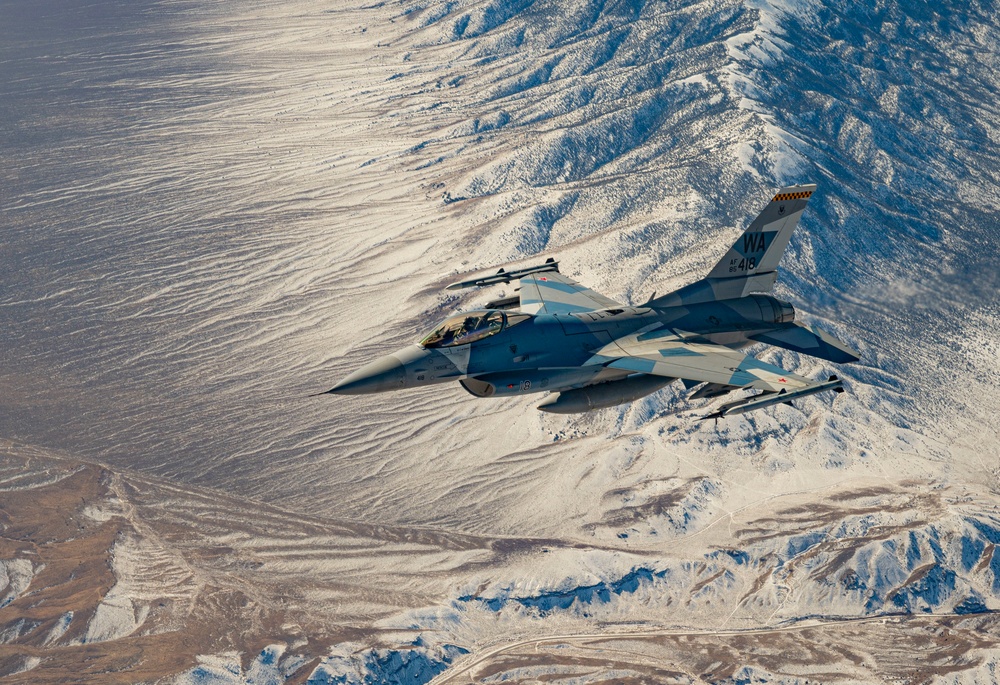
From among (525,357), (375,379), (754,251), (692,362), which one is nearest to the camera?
(375,379)

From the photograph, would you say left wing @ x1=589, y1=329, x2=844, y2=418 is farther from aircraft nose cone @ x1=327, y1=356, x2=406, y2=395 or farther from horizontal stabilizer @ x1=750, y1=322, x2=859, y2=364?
aircraft nose cone @ x1=327, y1=356, x2=406, y2=395

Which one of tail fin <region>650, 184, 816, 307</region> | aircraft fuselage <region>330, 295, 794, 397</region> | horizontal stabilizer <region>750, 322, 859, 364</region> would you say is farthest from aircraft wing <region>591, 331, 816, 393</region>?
tail fin <region>650, 184, 816, 307</region>

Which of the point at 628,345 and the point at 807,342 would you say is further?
the point at 807,342

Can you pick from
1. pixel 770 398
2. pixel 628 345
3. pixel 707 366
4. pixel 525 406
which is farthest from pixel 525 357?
pixel 525 406

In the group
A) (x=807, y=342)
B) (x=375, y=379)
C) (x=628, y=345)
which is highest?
(x=375, y=379)

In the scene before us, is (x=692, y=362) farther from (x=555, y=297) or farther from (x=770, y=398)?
(x=555, y=297)

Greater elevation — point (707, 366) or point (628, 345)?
point (628, 345)

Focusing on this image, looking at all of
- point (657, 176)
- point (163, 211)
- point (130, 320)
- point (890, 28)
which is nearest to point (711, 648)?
point (657, 176)
